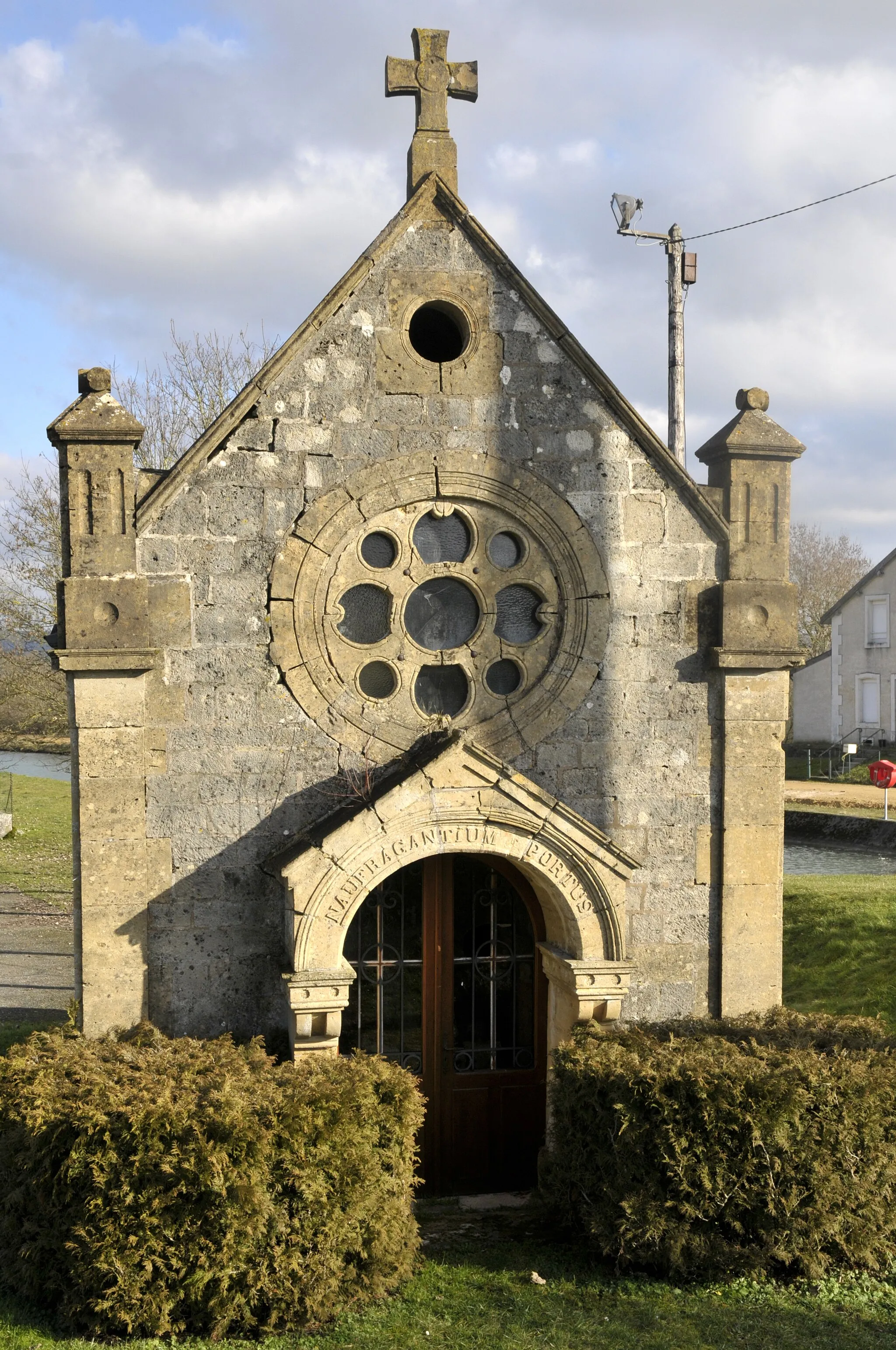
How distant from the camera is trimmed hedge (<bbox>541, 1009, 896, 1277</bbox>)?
Answer: 20.9 ft

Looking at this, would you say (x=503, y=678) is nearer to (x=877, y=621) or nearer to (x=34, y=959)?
(x=34, y=959)

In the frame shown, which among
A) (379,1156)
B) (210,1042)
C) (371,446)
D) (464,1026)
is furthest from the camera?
(464,1026)

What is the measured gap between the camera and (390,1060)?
8172 mm

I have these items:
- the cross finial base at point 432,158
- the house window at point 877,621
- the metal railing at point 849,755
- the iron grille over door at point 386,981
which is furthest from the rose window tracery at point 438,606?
the house window at point 877,621

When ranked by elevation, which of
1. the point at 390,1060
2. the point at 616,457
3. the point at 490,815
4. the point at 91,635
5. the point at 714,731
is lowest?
the point at 390,1060

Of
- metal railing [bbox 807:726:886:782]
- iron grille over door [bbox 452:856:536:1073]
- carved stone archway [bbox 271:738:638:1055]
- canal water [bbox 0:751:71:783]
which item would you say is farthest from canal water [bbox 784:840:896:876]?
canal water [bbox 0:751:71:783]

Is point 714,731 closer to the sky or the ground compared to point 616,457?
closer to the ground

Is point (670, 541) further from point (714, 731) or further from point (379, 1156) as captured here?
point (379, 1156)

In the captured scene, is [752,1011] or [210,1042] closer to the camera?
[210,1042]

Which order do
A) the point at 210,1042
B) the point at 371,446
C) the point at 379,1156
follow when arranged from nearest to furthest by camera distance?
the point at 379,1156
the point at 210,1042
the point at 371,446

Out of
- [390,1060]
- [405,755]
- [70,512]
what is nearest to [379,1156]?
[390,1060]

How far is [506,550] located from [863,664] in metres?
35.3

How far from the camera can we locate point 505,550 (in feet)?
26.5

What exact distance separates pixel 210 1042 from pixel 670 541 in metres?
4.38
